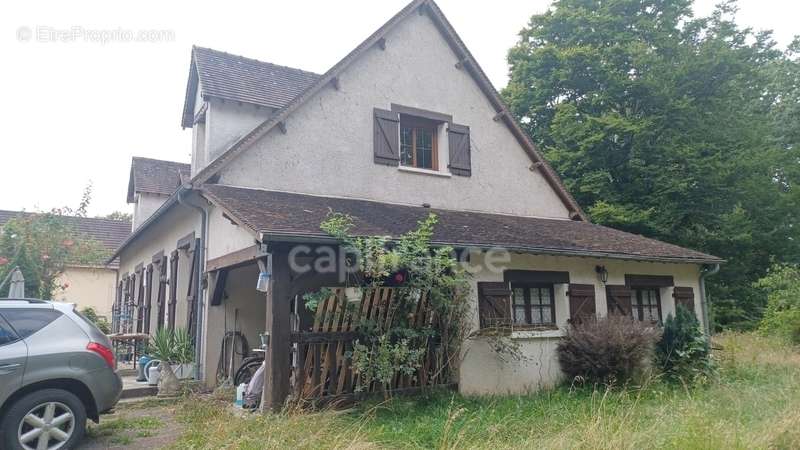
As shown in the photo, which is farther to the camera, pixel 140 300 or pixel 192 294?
pixel 140 300

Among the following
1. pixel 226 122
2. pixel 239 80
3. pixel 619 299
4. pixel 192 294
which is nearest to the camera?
pixel 192 294

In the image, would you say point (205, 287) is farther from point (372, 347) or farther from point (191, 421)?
point (372, 347)

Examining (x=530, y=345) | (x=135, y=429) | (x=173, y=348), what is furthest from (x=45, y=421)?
(x=530, y=345)

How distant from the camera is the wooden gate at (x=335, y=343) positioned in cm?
688

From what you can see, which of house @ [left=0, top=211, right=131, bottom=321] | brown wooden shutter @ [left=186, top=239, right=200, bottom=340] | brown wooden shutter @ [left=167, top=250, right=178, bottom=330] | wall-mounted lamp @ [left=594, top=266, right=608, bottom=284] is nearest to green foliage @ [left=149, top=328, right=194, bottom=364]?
brown wooden shutter @ [left=186, top=239, right=200, bottom=340]

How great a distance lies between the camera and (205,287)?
9555 millimetres

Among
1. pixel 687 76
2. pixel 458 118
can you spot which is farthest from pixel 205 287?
pixel 687 76

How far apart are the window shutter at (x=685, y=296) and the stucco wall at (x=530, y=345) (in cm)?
114

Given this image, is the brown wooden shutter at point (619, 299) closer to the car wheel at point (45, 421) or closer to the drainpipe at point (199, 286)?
the drainpipe at point (199, 286)

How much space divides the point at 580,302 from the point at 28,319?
8243 mm

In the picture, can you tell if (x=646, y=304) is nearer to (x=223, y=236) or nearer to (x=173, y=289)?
(x=223, y=236)

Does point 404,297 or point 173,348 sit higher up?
point 404,297

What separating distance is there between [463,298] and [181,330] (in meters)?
4.85

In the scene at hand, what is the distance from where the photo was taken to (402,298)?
7547 millimetres
